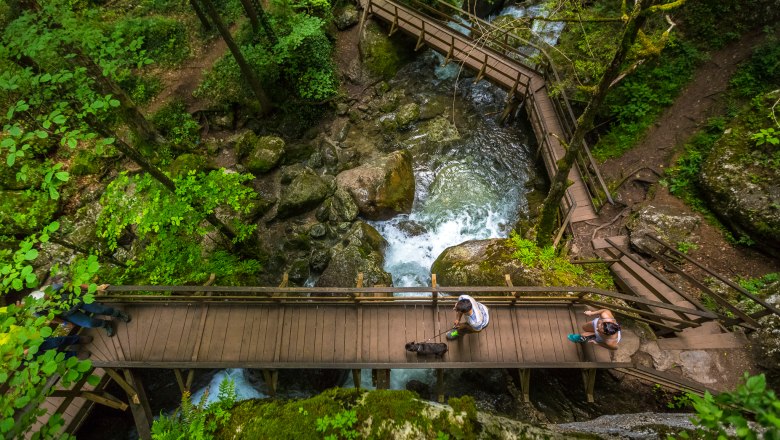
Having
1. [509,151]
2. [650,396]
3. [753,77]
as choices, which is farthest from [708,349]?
[509,151]

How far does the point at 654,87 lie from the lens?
12.4 metres

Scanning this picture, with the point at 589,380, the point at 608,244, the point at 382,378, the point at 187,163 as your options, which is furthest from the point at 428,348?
the point at 187,163

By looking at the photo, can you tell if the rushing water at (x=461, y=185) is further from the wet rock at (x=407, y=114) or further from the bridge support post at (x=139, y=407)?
the bridge support post at (x=139, y=407)

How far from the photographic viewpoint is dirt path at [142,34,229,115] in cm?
1659

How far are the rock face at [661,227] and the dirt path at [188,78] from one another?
1815cm

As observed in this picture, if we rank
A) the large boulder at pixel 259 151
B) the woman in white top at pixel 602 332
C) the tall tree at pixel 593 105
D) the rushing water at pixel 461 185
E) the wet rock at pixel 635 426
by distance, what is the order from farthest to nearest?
the large boulder at pixel 259 151, the rushing water at pixel 461 185, the woman in white top at pixel 602 332, the tall tree at pixel 593 105, the wet rock at pixel 635 426

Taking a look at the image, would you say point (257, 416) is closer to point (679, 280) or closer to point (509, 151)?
Result: point (679, 280)

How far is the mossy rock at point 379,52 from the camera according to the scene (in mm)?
17688

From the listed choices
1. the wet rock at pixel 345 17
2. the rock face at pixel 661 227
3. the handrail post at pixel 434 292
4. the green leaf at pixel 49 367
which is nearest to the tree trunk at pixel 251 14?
the wet rock at pixel 345 17

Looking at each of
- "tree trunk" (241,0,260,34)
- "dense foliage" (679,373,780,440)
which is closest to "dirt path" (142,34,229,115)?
"tree trunk" (241,0,260,34)

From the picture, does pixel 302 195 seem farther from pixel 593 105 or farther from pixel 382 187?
pixel 593 105

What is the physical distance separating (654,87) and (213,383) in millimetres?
17384

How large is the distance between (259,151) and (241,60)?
362 cm

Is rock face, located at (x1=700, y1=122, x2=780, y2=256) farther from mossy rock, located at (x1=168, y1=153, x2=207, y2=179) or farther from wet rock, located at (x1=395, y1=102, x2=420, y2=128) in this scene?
mossy rock, located at (x1=168, y1=153, x2=207, y2=179)
